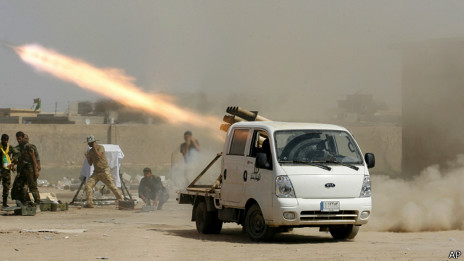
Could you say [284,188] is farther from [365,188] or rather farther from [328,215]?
[365,188]

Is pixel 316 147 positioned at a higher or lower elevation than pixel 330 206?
higher

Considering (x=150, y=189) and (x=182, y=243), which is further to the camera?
(x=150, y=189)

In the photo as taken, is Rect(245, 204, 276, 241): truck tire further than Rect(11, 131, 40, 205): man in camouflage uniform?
No

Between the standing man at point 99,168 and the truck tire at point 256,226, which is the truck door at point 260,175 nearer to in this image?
the truck tire at point 256,226

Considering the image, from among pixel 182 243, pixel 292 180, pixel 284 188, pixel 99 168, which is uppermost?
pixel 99 168

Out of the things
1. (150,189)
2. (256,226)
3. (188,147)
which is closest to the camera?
(256,226)

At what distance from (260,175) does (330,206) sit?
1161 millimetres

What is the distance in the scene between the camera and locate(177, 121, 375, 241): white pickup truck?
13250 mm

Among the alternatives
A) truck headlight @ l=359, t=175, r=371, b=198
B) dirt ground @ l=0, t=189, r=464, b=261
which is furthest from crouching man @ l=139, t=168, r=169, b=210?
truck headlight @ l=359, t=175, r=371, b=198

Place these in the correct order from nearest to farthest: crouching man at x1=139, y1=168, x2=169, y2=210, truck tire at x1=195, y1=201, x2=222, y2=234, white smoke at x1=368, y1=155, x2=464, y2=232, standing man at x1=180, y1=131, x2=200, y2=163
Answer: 1. truck tire at x1=195, y1=201, x2=222, y2=234
2. white smoke at x1=368, y1=155, x2=464, y2=232
3. crouching man at x1=139, y1=168, x2=169, y2=210
4. standing man at x1=180, y1=131, x2=200, y2=163

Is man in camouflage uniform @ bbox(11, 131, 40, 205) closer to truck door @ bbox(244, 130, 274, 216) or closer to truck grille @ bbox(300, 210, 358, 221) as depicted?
truck door @ bbox(244, 130, 274, 216)

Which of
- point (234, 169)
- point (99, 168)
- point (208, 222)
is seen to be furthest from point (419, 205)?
point (99, 168)

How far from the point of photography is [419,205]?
1716 cm

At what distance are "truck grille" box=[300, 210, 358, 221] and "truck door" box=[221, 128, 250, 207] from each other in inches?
52.6
